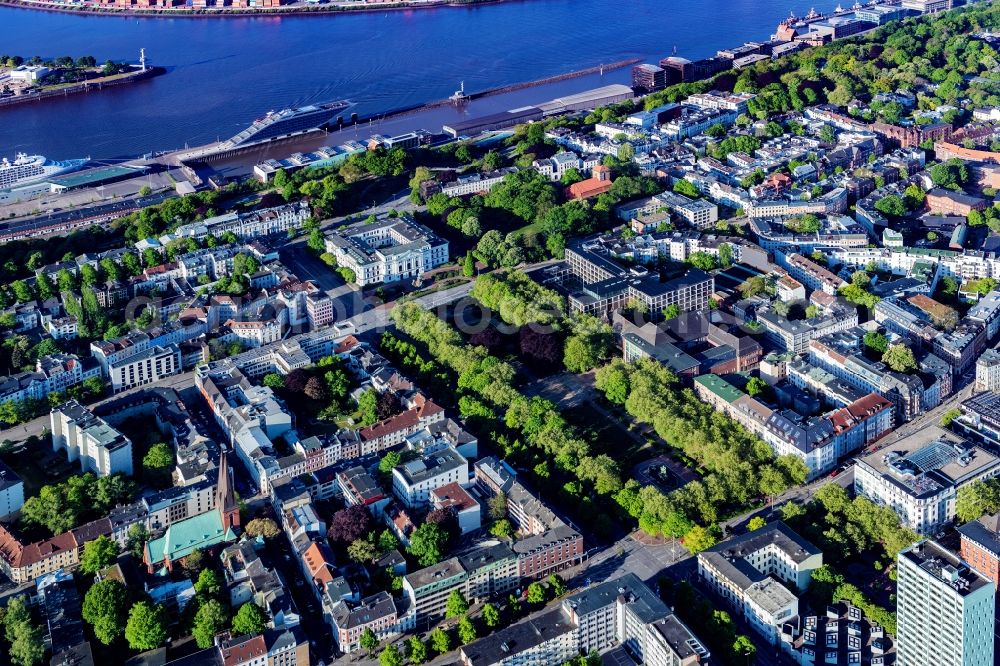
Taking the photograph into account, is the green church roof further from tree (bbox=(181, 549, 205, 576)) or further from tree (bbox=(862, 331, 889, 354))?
tree (bbox=(862, 331, 889, 354))

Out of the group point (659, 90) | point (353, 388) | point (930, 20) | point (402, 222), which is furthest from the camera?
point (930, 20)

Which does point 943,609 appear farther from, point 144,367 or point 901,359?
point 144,367

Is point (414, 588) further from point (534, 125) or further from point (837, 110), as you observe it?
point (837, 110)

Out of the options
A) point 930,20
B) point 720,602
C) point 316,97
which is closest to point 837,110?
point 930,20

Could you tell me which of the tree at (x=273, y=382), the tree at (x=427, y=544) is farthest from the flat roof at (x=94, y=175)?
the tree at (x=427, y=544)

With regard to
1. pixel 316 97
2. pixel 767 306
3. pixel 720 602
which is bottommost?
pixel 720 602

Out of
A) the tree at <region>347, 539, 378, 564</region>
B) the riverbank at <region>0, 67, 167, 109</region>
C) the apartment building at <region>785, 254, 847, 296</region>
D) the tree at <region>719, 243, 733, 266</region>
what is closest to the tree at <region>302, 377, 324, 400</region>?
the tree at <region>347, 539, 378, 564</region>

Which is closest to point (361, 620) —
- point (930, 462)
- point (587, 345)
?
point (587, 345)
